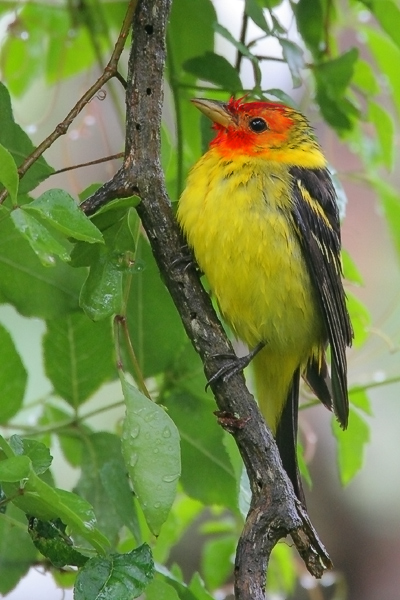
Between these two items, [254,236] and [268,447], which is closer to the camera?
[268,447]

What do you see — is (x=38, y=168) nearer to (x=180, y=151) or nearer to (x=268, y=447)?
(x=180, y=151)

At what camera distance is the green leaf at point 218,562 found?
2922 mm

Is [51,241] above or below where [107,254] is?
above

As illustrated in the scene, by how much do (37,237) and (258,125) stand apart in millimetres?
1673

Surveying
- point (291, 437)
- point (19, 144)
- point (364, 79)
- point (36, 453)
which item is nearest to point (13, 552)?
point (36, 453)

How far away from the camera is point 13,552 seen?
7.44ft

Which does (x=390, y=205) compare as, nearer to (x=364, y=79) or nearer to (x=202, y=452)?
(x=364, y=79)

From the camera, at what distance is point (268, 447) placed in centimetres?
194

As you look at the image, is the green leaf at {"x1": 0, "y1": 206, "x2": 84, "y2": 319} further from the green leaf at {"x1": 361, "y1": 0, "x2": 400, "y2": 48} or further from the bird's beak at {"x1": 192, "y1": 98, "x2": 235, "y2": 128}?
the green leaf at {"x1": 361, "y1": 0, "x2": 400, "y2": 48}

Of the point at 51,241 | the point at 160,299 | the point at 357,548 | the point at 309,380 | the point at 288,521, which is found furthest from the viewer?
the point at 357,548

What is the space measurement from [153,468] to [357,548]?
436 cm

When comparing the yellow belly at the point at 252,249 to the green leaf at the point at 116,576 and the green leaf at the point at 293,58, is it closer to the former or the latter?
the green leaf at the point at 293,58

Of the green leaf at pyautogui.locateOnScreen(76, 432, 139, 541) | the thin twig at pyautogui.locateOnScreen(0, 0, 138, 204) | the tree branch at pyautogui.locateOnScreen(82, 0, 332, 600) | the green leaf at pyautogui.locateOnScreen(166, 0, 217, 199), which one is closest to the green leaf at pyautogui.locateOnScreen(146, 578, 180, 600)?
the tree branch at pyautogui.locateOnScreen(82, 0, 332, 600)

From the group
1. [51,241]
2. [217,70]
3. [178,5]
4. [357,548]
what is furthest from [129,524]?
[357,548]
